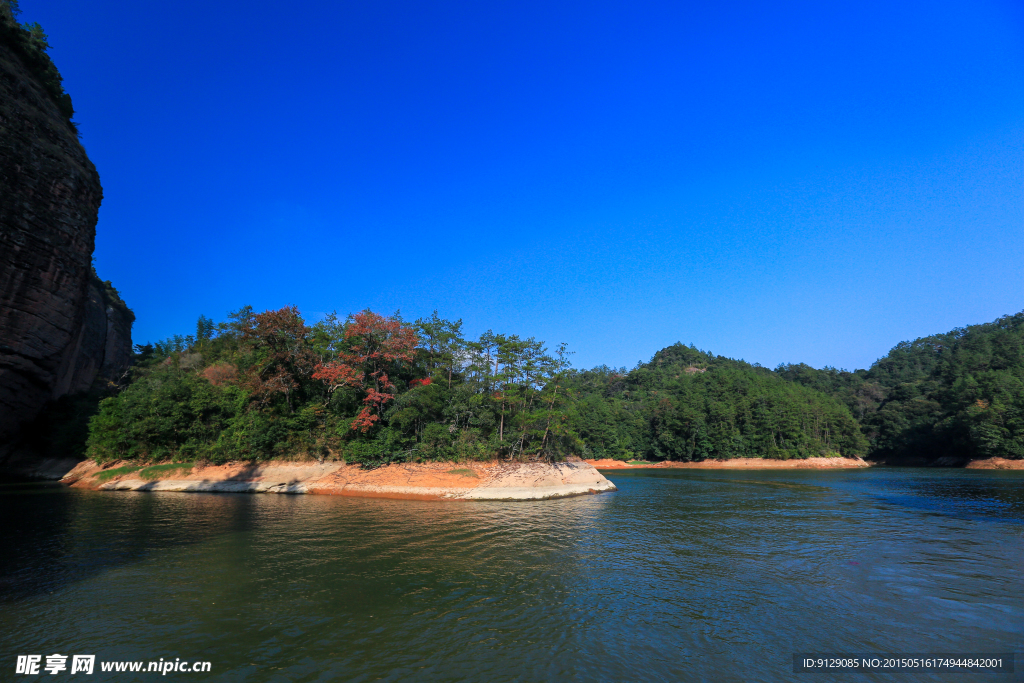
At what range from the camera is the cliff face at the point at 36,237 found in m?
30.1

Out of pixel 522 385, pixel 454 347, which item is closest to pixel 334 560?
pixel 522 385

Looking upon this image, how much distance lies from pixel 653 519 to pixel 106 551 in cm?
2194

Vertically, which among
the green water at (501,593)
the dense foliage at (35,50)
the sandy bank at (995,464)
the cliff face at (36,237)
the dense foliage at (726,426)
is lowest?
the sandy bank at (995,464)

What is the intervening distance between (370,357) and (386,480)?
10168mm

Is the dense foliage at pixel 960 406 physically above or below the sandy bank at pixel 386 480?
above

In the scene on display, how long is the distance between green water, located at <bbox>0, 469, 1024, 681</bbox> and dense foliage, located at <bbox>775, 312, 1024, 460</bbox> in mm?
59348

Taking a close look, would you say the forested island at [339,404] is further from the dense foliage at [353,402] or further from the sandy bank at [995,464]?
the sandy bank at [995,464]

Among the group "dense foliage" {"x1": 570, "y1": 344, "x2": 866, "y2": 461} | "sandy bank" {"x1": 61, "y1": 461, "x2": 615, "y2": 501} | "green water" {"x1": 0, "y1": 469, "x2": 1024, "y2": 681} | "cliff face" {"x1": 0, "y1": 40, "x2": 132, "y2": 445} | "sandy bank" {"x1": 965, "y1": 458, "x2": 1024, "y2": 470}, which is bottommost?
"sandy bank" {"x1": 965, "y1": 458, "x2": 1024, "y2": 470}

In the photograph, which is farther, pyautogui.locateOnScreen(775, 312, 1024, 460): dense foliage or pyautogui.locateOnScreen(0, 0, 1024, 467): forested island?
pyautogui.locateOnScreen(775, 312, 1024, 460): dense foliage

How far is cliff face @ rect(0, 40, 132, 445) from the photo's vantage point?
30109 mm

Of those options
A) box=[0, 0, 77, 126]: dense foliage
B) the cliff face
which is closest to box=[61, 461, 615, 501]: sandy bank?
the cliff face

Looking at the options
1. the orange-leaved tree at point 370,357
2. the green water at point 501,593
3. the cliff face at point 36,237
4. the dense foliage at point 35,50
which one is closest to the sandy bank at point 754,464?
the orange-leaved tree at point 370,357

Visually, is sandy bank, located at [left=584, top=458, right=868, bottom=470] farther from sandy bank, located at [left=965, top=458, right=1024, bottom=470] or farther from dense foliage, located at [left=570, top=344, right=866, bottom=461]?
sandy bank, located at [left=965, top=458, right=1024, bottom=470]

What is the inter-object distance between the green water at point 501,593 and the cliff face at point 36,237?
740 inches
